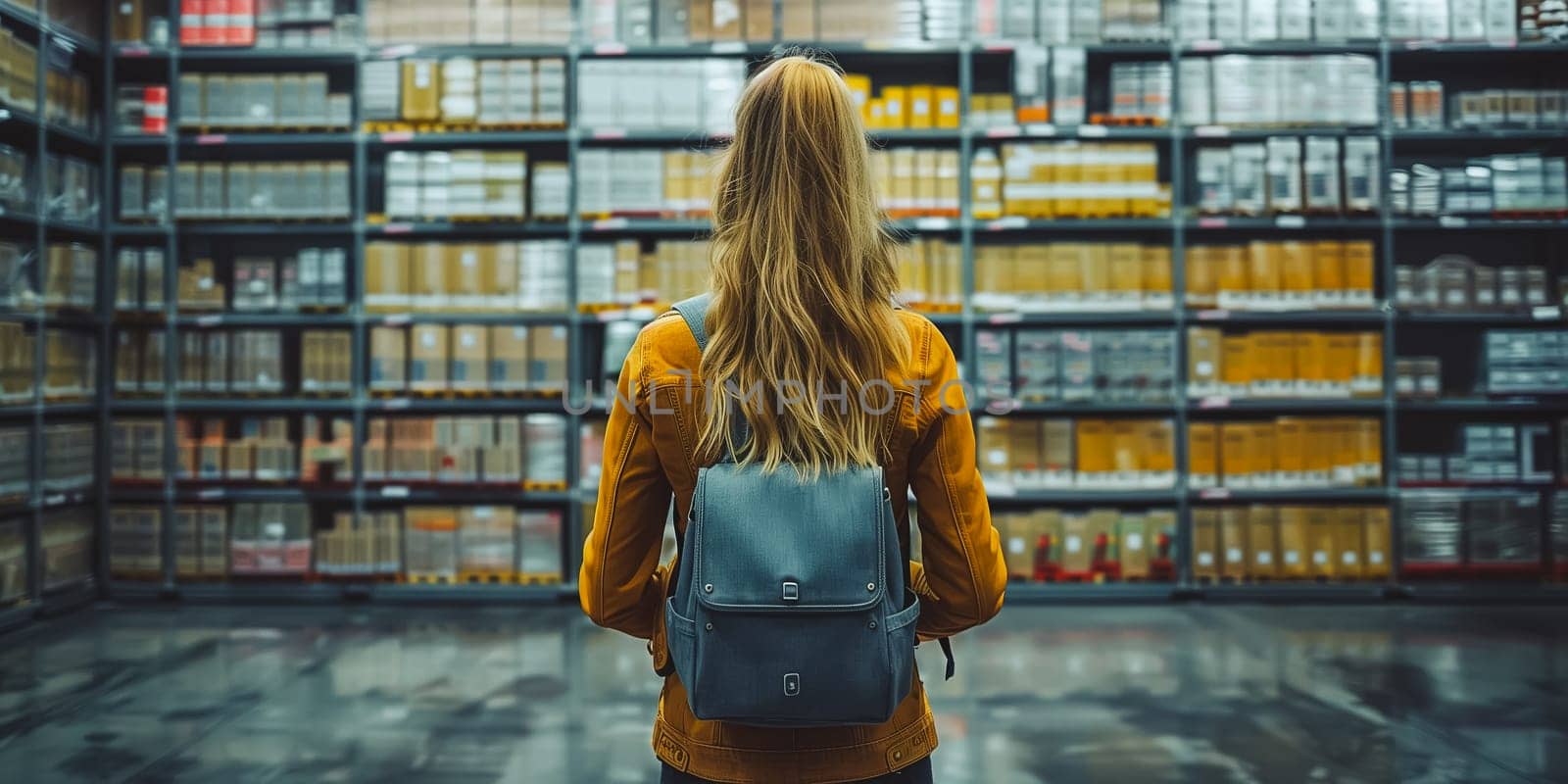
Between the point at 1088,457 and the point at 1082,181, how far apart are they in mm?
1385

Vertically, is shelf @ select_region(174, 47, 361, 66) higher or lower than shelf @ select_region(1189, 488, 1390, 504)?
higher

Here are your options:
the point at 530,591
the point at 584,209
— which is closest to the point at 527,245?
the point at 584,209

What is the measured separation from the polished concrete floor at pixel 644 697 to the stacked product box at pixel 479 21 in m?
2.88

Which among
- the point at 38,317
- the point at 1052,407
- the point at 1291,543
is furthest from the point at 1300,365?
the point at 38,317

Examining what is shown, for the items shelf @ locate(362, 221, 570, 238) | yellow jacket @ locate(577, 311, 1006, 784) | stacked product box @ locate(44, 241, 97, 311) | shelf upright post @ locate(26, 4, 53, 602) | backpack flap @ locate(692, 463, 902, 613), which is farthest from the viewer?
shelf @ locate(362, 221, 570, 238)

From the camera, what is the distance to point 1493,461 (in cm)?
522

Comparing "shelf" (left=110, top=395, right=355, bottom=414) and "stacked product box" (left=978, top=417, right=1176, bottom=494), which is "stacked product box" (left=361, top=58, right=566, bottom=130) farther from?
"stacked product box" (left=978, top=417, right=1176, bottom=494)

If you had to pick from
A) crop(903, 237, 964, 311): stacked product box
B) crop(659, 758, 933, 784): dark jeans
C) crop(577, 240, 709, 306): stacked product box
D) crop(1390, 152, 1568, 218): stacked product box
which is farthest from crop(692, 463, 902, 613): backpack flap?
crop(1390, 152, 1568, 218): stacked product box

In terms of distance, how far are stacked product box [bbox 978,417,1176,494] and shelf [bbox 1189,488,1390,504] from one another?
22 centimetres

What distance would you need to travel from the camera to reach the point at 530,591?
5.16 meters

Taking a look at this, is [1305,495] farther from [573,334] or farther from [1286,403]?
[573,334]

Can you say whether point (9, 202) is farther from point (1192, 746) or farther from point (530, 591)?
point (1192, 746)

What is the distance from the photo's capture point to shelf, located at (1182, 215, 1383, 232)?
17.0 feet

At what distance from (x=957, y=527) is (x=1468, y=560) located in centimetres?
523
